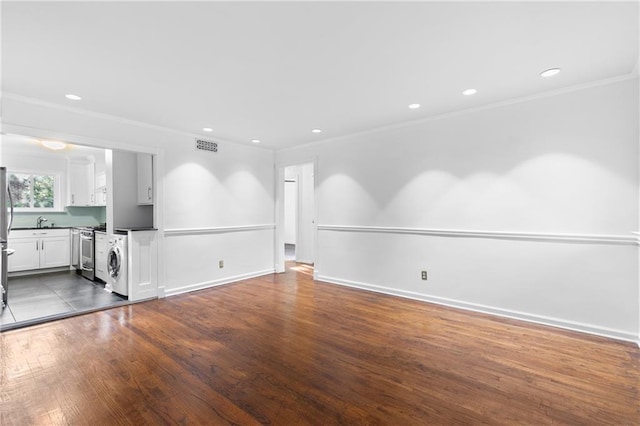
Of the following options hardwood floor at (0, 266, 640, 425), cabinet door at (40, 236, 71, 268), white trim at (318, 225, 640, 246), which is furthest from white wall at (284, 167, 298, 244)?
hardwood floor at (0, 266, 640, 425)

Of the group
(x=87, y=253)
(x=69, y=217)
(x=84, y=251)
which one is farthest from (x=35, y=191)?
(x=87, y=253)

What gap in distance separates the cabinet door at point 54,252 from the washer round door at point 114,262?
2.56 meters

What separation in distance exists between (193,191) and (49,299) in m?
2.42

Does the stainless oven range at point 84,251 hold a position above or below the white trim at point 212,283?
above

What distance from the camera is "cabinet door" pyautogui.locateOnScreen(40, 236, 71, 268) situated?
5848 mm

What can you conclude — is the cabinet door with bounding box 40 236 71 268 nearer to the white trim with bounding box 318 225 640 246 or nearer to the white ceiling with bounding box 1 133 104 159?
the white ceiling with bounding box 1 133 104 159

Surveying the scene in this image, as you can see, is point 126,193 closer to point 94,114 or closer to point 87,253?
point 94,114

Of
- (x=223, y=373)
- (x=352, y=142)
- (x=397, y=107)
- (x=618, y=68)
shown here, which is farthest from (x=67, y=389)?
(x=618, y=68)

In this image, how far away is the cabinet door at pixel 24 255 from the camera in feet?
18.1

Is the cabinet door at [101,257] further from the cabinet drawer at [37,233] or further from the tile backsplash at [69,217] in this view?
the tile backsplash at [69,217]

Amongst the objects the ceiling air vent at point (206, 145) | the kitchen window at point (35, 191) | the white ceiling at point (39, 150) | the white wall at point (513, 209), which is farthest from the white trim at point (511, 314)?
the kitchen window at point (35, 191)

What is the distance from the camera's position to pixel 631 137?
9.20 feet

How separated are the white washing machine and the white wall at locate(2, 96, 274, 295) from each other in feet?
1.47

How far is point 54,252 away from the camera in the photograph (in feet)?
19.6
